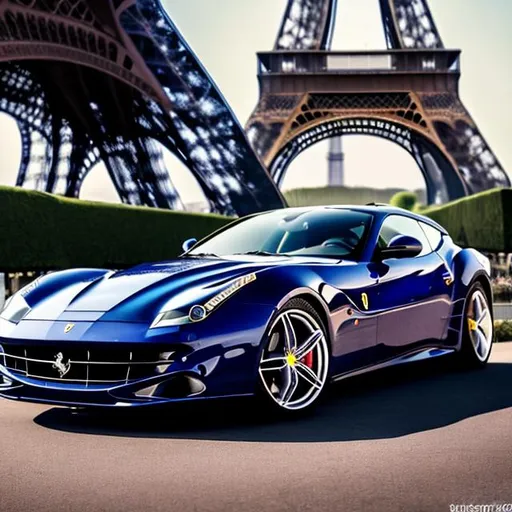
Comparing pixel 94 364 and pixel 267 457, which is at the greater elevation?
pixel 94 364

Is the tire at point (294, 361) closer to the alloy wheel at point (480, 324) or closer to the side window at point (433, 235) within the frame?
the side window at point (433, 235)

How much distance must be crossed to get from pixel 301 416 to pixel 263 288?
0.63 m

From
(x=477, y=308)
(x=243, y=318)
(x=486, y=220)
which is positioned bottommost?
(x=486, y=220)

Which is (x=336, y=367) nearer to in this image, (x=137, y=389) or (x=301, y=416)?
(x=301, y=416)

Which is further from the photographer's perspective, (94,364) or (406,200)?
(406,200)

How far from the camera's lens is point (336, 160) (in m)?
158

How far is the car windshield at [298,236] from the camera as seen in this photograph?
4.89 metres

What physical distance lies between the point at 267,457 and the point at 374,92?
40.6 m

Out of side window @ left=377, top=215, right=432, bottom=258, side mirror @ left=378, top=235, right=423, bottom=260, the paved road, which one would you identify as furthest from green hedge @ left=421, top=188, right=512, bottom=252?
the paved road

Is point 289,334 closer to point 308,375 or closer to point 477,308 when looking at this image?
point 308,375

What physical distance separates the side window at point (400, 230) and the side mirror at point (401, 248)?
0.78 ft

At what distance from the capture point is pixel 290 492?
106 inches

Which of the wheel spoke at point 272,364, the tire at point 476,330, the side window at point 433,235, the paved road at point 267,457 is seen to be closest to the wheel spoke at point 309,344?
the wheel spoke at point 272,364

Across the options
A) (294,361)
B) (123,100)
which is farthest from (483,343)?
(123,100)
